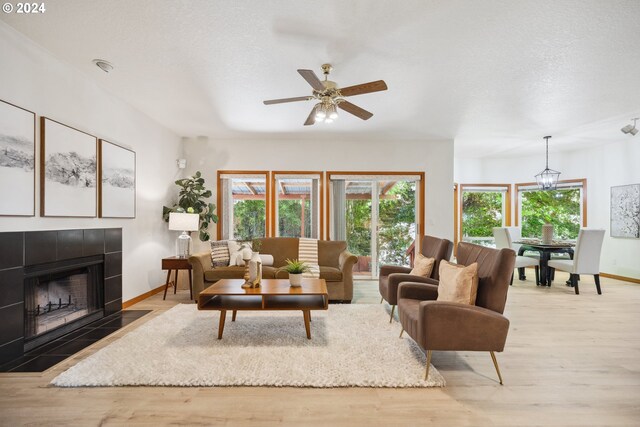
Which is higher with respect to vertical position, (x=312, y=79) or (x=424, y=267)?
(x=312, y=79)

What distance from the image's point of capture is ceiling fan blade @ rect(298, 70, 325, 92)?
2297 mm

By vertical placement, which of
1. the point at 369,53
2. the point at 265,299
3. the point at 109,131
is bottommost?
the point at 265,299

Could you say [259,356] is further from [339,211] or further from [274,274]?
[339,211]

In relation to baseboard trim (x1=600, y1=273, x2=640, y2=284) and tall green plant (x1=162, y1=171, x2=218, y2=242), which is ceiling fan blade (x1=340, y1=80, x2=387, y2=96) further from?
baseboard trim (x1=600, y1=273, x2=640, y2=284)

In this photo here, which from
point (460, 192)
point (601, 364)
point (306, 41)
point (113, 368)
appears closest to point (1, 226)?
point (113, 368)

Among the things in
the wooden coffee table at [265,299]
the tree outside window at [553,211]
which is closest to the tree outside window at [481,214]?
the tree outside window at [553,211]

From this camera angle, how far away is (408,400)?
79.0 inches

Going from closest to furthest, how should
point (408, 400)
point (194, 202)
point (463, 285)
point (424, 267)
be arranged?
1. point (408, 400)
2. point (463, 285)
3. point (424, 267)
4. point (194, 202)

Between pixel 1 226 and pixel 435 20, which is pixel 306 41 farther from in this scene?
pixel 1 226

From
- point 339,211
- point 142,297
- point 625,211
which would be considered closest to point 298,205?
point 339,211

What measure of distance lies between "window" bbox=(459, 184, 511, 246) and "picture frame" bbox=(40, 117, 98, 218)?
279 inches

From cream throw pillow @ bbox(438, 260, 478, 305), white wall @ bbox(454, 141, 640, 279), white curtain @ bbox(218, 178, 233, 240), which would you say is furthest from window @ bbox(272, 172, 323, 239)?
white wall @ bbox(454, 141, 640, 279)

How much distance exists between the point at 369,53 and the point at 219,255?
10.8 feet

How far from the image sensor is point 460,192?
7.37 metres
